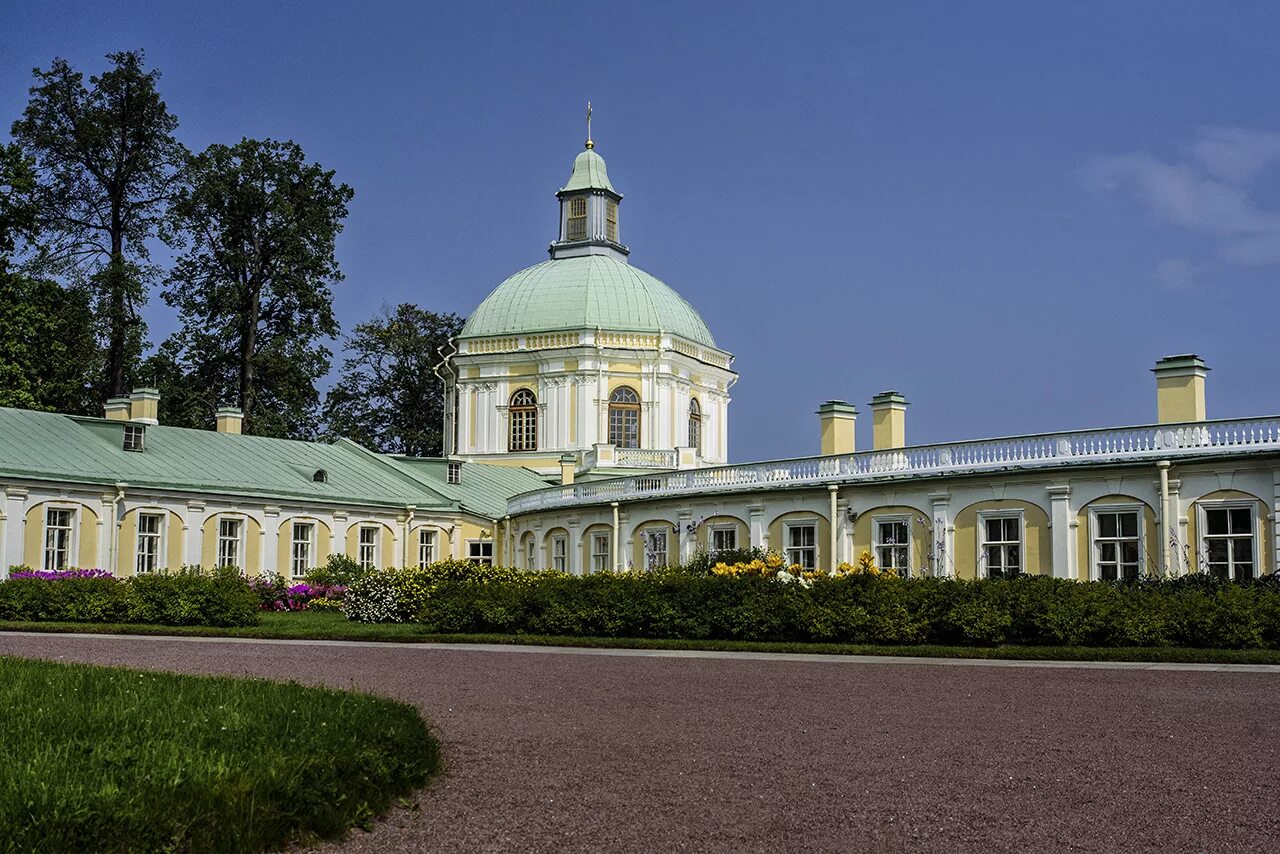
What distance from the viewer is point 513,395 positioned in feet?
192

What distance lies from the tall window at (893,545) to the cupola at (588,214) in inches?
1295

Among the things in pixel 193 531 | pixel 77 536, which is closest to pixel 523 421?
pixel 193 531

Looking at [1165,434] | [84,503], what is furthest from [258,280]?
[1165,434]

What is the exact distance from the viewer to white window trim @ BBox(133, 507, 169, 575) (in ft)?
128

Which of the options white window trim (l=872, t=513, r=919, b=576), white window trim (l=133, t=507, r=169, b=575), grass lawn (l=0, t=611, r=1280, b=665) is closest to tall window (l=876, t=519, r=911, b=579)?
white window trim (l=872, t=513, r=919, b=576)

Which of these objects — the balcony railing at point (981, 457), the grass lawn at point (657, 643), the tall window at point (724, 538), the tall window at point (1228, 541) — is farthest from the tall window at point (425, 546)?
the tall window at point (1228, 541)

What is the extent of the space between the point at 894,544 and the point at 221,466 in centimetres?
2075

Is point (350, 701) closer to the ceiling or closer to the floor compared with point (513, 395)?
closer to the floor

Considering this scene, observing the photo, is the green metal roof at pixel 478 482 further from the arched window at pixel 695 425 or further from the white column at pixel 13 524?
the white column at pixel 13 524

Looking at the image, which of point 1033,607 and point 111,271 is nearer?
point 1033,607

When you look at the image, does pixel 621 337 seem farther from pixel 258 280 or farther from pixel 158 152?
pixel 158 152

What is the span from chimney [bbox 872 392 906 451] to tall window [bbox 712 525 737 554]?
14.5 ft

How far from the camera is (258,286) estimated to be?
56.5 m

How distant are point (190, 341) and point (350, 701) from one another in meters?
47.7
